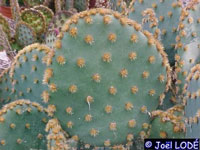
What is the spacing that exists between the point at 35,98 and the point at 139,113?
1.74 feet

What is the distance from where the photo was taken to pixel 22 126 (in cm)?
138

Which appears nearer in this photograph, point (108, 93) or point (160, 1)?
point (108, 93)

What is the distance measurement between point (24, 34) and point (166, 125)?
5.86 ft

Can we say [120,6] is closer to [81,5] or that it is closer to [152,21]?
[152,21]

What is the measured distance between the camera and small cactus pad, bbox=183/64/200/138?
112 cm

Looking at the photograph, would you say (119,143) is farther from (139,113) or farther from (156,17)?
(156,17)

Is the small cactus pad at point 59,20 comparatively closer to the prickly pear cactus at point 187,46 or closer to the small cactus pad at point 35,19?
the small cactus pad at point 35,19

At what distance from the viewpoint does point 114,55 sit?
1.14 meters

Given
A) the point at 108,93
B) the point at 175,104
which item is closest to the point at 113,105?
the point at 108,93

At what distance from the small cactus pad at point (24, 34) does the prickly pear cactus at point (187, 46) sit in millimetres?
1544

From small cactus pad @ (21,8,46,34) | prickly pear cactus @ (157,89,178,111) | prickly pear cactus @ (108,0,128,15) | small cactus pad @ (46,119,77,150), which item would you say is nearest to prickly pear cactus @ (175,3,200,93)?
prickly pear cactus @ (157,89,178,111)

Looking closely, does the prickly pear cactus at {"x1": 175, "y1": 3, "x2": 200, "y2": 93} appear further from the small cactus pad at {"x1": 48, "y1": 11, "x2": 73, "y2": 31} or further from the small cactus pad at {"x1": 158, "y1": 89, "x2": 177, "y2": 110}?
the small cactus pad at {"x1": 48, "y1": 11, "x2": 73, "y2": 31}

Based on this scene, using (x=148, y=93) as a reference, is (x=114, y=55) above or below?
above

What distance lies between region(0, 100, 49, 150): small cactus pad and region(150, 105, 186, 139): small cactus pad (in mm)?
423
